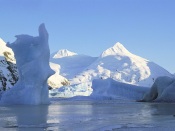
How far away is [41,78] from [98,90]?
19.3m

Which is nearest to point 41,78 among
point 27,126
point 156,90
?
→ point 156,90

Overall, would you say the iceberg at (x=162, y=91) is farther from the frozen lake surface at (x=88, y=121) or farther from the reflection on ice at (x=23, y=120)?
the reflection on ice at (x=23, y=120)

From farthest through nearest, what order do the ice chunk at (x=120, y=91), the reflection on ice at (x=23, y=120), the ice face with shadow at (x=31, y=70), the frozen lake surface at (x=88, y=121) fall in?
the ice chunk at (x=120, y=91)
the ice face with shadow at (x=31, y=70)
the reflection on ice at (x=23, y=120)
the frozen lake surface at (x=88, y=121)

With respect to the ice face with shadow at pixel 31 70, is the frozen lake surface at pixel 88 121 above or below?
below

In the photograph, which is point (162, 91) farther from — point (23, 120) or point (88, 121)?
point (23, 120)

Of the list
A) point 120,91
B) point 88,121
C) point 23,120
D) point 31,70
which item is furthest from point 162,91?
point 23,120

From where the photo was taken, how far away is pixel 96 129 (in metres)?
10.3

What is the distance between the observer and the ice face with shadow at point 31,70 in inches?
1133

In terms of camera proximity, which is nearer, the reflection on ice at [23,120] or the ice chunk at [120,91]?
the reflection on ice at [23,120]

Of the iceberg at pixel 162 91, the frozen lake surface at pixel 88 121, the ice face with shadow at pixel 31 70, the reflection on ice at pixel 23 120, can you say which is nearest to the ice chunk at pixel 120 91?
the iceberg at pixel 162 91

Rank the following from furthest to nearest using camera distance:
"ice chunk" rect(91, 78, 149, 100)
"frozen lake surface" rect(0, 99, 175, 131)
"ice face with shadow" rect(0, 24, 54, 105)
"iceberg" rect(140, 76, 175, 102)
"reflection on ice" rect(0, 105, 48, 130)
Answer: "ice chunk" rect(91, 78, 149, 100)
"iceberg" rect(140, 76, 175, 102)
"ice face with shadow" rect(0, 24, 54, 105)
"reflection on ice" rect(0, 105, 48, 130)
"frozen lake surface" rect(0, 99, 175, 131)

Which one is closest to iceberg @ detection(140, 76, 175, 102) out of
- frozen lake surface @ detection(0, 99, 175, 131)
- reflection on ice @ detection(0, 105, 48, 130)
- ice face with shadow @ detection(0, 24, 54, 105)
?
ice face with shadow @ detection(0, 24, 54, 105)

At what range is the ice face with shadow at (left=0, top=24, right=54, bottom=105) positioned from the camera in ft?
94.4

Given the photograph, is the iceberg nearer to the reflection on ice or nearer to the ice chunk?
the ice chunk
